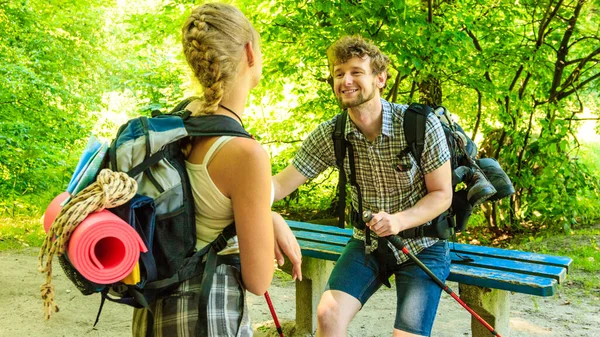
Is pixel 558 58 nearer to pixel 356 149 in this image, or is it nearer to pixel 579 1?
pixel 579 1

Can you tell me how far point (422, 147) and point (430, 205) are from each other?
0.92 ft

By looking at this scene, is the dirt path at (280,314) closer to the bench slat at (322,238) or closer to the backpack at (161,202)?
the bench slat at (322,238)

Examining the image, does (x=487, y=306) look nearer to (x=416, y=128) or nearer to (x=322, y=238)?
(x=416, y=128)

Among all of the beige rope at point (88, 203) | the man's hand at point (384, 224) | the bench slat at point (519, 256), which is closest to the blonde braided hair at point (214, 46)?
the beige rope at point (88, 203)

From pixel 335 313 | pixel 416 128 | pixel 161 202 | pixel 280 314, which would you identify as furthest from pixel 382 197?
pixel 280 314

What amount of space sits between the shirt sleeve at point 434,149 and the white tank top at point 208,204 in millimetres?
1460

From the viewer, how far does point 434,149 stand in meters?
2.86

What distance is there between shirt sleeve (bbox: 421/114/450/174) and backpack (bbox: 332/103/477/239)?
0.02 meters

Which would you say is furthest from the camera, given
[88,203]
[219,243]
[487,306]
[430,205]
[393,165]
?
[487,306]

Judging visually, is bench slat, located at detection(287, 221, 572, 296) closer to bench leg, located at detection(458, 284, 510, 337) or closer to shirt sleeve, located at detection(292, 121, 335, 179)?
bench leg, located at detection(458, 284, 510, 337)

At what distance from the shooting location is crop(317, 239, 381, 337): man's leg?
280 cm

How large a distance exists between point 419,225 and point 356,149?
1.69 ft

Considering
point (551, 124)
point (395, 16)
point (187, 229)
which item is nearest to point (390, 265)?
point (187, 229)

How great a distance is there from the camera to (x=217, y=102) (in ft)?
5.43
